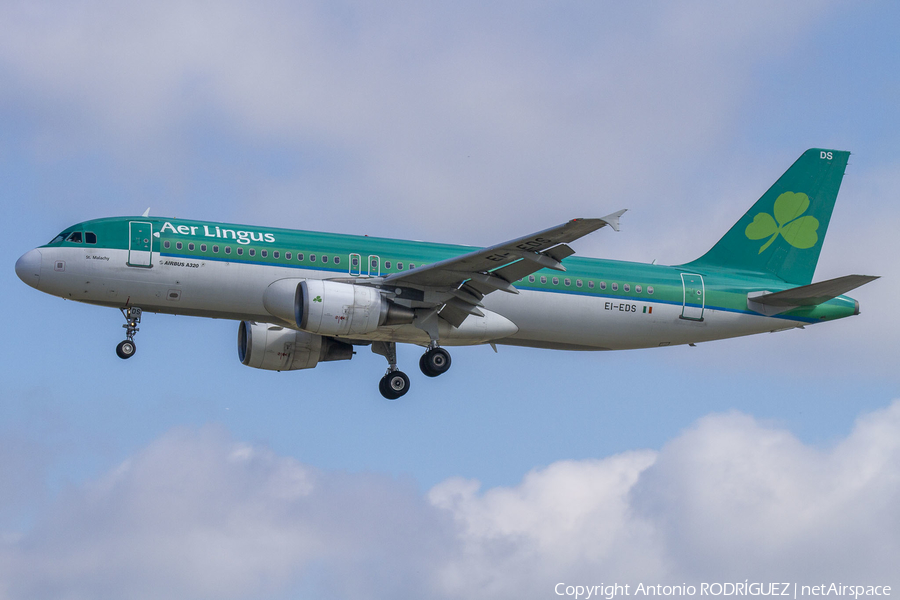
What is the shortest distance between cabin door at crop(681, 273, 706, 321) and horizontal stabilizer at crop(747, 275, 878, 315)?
5.90 feet

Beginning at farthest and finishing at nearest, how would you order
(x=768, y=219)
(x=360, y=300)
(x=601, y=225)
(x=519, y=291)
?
(x=768, y=219) → (x=519, y=291) → (x=360, y=300) → (x=601, y=225)

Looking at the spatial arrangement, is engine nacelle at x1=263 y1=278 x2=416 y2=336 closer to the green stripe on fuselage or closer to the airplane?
the airplane

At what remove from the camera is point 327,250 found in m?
34.9

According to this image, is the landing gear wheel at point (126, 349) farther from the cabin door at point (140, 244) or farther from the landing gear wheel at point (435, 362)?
the landing gear wheel at point (435, 362)

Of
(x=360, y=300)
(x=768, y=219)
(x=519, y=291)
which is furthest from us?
(x=768, y=219)

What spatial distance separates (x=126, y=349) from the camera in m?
34.7

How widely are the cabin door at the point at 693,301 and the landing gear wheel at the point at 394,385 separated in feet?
30.8

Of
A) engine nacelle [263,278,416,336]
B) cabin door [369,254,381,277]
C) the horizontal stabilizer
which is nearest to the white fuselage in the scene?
the horizontal stabilizer

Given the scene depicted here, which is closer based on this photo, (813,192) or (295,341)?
(295,341)

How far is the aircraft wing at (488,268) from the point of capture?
100 ft

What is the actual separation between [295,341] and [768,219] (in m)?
17.5

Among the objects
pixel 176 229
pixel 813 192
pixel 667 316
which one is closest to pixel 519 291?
pixel 667 316

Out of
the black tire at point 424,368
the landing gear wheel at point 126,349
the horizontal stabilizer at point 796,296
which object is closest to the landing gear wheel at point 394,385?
the black tire at point 424,368

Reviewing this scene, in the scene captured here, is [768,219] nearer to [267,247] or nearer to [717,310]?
[717,310]
